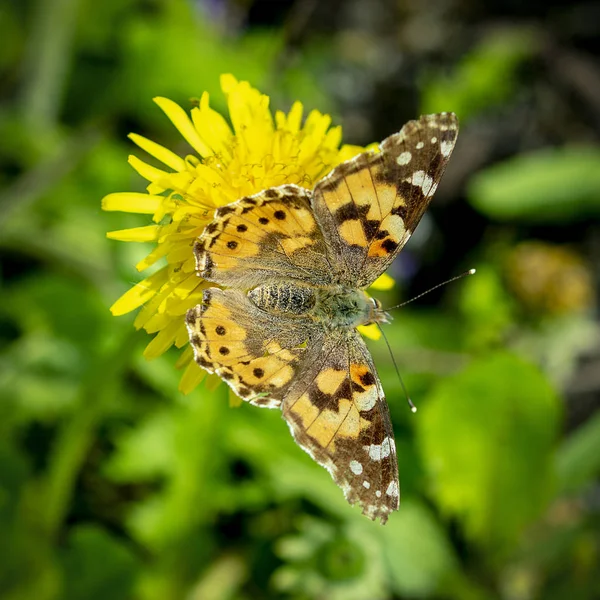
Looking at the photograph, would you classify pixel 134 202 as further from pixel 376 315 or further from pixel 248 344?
pixel 376 315

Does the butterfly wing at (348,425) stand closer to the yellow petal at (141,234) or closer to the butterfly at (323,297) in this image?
the butterfly at (323,297)

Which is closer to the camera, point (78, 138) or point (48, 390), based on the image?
point (48, 390)

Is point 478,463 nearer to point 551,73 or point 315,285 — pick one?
point 315,285

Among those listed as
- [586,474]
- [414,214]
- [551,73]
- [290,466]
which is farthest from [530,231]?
[414,214]

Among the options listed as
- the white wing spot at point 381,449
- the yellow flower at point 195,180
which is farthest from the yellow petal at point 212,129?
the white wing spot at point 381,449

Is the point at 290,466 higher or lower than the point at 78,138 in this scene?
lower

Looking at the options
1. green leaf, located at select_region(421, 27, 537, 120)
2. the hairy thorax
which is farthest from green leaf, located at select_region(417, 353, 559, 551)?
green leaf, located at select_region(421, 27, 537, 120)
